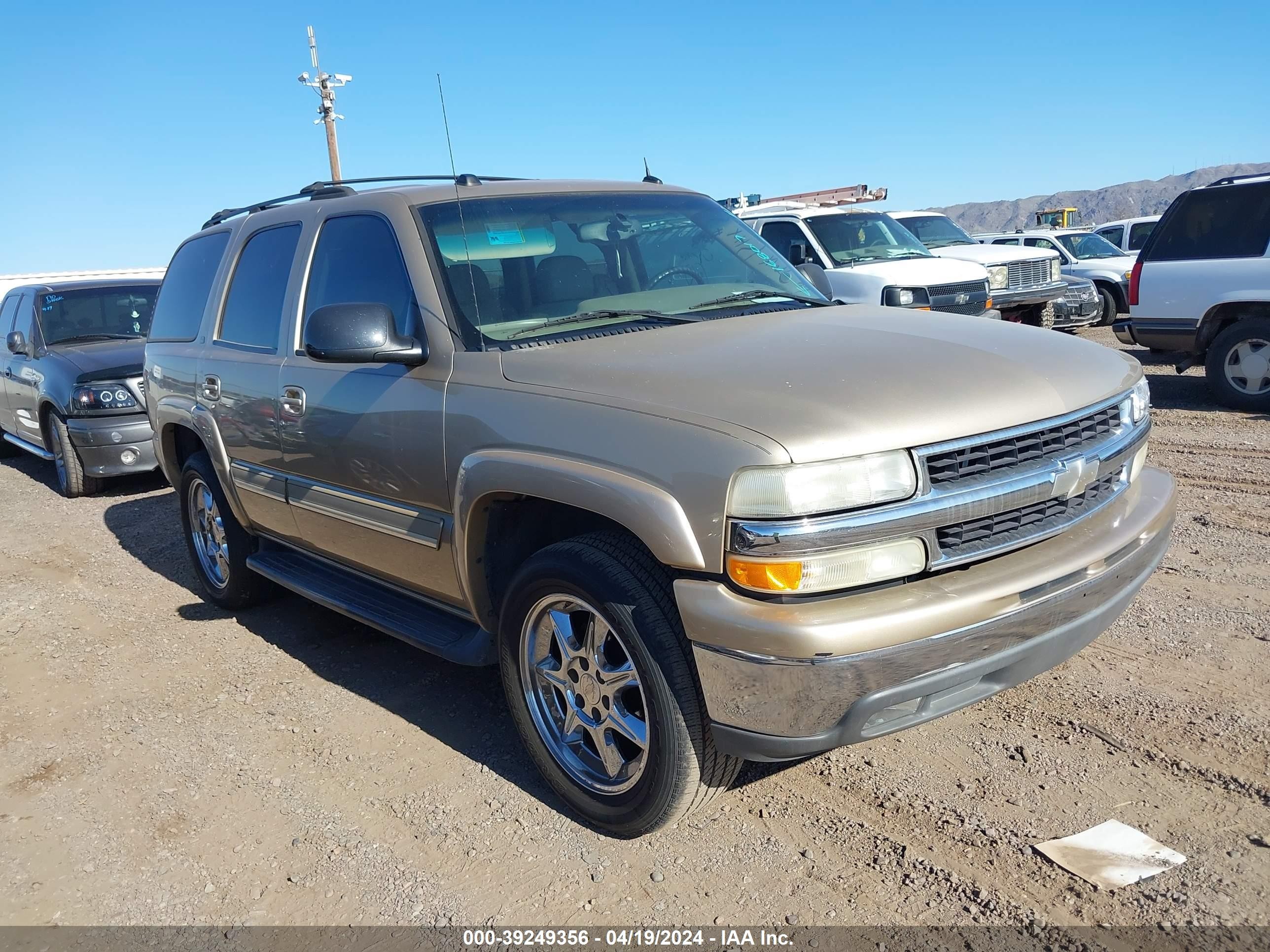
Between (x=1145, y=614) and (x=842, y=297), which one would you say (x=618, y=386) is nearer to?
(x=1145, y=614)

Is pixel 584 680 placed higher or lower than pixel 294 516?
lower

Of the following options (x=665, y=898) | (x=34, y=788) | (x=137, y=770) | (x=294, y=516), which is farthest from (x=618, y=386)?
(x=34, y=788)

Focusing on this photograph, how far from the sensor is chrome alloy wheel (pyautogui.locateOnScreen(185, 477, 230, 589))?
17.5ft

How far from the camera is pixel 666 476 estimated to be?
256 centimetres

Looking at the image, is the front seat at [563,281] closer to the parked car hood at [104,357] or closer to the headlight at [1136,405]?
the headlight at [1136,405]

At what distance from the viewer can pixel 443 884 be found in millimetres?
2906

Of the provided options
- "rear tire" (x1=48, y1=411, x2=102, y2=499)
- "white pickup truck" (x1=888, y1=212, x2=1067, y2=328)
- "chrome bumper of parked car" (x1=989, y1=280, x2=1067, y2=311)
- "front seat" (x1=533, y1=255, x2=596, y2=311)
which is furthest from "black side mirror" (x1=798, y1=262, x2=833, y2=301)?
"chrome bumper of parked car" (x1=989, y1=280, x2=1067, y2=311)

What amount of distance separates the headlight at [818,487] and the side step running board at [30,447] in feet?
29.4

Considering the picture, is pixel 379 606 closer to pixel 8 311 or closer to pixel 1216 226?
pixel 1216 226

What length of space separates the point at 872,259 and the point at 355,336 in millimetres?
9124

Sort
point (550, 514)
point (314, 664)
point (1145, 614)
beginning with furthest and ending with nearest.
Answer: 1. point (314, 664)
2. point (1145, 614)
3. point (550, 514)

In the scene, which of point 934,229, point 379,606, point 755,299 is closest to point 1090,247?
point 934,229

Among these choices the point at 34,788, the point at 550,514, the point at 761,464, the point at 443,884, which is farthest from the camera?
the point at 34,788

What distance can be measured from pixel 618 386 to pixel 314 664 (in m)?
2.59
